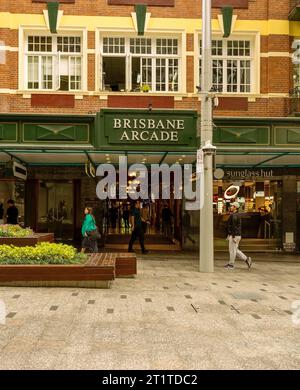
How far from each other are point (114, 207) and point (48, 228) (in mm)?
3401

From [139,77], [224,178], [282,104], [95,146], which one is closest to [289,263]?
[224,178]

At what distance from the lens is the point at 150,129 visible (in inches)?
641

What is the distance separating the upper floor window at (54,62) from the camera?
19.6 m

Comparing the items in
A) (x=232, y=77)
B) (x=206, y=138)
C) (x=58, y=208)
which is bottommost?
(x=58, y=208)

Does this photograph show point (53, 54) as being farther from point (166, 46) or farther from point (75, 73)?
point (166, 46)

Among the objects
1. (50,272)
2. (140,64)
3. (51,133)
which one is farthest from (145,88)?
(50,272)

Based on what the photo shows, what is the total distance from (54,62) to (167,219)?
8580mm

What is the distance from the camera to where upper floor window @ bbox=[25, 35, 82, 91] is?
1964 centimetres

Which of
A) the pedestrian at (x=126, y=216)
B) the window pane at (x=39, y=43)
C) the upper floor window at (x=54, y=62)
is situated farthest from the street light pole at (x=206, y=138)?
the pedestrian at (x=126, y=216)

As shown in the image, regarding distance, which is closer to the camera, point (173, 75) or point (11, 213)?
point (11, 213)

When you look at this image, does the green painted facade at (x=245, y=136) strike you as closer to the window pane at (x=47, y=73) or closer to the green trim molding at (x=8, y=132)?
the green trim molding at (x=8, y=132)

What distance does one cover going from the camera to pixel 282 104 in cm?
1994

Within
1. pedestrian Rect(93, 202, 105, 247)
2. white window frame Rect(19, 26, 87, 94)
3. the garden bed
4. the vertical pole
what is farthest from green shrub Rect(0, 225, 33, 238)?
white window frame Rect(19, 26, 87, 94)

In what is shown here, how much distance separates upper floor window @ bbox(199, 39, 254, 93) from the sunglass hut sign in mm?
4700
